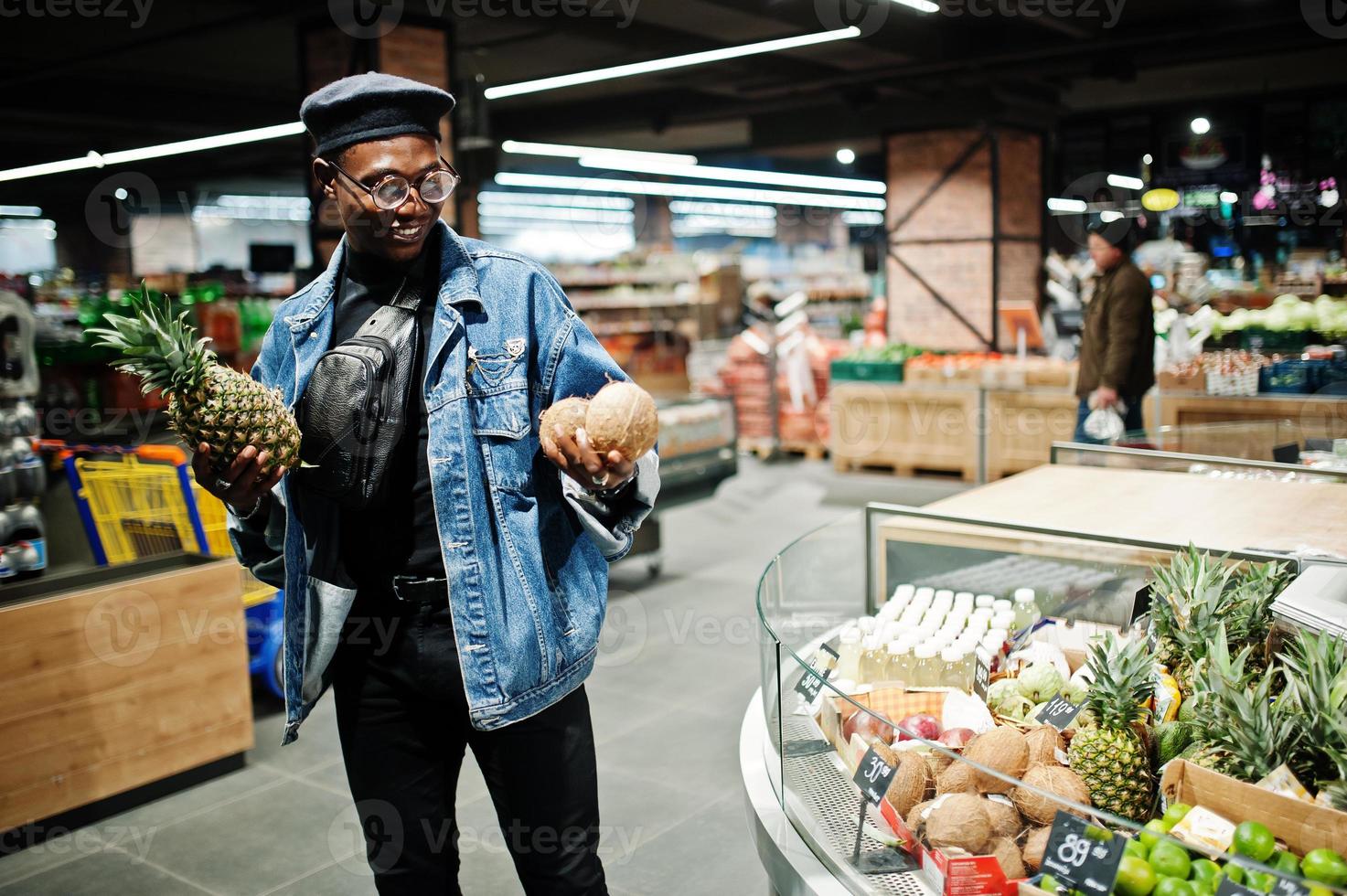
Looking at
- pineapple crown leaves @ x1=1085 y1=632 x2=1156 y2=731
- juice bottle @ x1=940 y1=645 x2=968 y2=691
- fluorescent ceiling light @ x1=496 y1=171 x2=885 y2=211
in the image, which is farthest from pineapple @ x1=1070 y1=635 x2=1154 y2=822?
fluorescent ceiling light @ x1=496 y1=171 x2=885 y2=211

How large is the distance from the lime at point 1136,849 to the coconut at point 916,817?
1.19ft

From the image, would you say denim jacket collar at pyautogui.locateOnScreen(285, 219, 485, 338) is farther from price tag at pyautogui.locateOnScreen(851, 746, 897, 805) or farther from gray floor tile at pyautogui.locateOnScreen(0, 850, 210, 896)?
gray floor tile at pyautogui.locateOnScreen(0, 850, 210, 896)

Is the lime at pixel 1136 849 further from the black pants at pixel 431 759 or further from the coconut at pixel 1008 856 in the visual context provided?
the black pants at pixel 431 759

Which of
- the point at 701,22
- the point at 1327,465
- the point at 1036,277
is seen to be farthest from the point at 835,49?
the point at 1327,465

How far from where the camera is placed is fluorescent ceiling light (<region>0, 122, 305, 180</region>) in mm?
10422

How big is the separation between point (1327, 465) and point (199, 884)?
4175 mm

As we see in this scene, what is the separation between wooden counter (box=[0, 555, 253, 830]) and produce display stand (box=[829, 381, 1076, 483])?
22.0ft

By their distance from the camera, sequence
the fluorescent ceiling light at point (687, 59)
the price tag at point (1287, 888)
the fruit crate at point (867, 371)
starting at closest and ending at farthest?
the price tag at point (1287, 888) < the fluorescent ceiling light at point (687, 59) < the fruit crate at point (867, 371)

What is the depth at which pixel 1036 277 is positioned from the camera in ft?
41.4

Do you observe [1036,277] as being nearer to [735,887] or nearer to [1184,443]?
[1184,443]

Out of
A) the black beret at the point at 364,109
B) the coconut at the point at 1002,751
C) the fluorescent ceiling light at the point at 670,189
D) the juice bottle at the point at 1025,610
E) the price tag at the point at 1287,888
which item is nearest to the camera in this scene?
the price tag at the point at 1287,888

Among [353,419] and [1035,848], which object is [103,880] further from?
[1035,848]

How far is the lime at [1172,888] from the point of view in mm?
1402

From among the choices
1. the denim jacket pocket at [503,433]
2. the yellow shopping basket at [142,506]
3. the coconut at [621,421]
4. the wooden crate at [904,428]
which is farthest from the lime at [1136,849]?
the wooden crate at [904,428]
